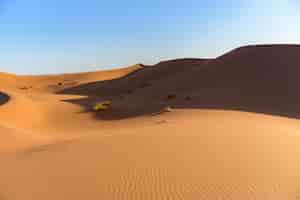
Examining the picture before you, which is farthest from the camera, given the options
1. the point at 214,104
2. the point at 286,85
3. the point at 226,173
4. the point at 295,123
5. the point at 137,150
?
the point at 286,85

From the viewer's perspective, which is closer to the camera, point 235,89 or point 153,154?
point 153,154

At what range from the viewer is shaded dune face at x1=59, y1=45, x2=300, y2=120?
742 inches

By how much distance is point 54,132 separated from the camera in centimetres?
1459

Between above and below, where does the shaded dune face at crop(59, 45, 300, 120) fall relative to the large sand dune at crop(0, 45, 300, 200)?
above

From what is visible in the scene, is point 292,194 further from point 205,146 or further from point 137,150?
point 137,150

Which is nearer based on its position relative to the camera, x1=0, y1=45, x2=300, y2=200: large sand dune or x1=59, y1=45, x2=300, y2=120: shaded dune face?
x1=0, y1=45, x2=300, y2=200: large sand dune

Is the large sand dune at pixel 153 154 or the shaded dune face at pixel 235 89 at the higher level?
the shaded dune face at pixel 235 89

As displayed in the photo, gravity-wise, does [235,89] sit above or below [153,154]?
above

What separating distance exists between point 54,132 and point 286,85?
1626 centimetres

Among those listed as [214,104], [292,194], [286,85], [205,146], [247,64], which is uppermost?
[247,64]

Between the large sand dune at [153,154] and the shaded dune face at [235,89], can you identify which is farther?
the shaded dune face at [235,89]

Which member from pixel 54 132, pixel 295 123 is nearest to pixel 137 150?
pixel 54 132

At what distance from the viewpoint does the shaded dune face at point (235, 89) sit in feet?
61.8

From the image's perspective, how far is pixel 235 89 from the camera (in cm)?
2383
